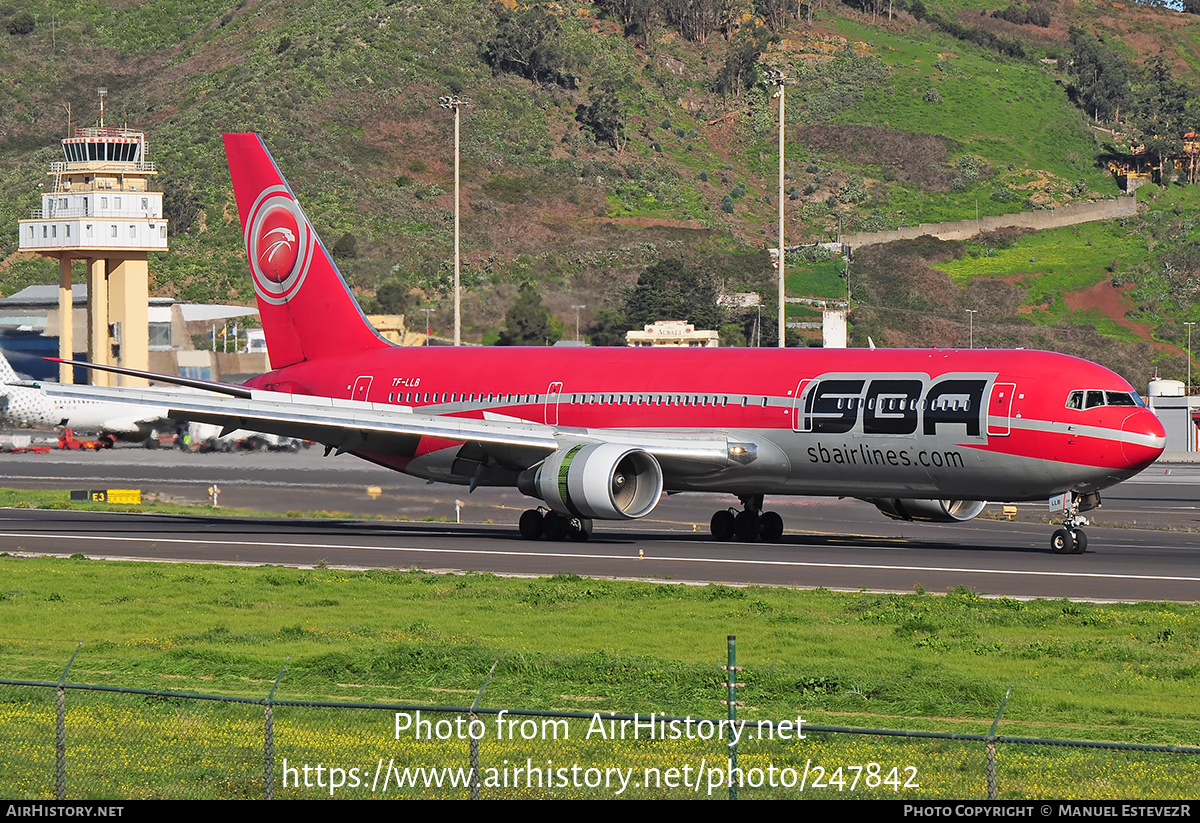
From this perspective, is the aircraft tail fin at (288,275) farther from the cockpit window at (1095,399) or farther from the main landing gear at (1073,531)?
the cockpit window at (1095,399)

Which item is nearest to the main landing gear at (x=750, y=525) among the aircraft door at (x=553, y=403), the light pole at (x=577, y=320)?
the aircraft door at (x=553, y=403)

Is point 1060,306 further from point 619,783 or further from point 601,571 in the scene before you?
point 619,783

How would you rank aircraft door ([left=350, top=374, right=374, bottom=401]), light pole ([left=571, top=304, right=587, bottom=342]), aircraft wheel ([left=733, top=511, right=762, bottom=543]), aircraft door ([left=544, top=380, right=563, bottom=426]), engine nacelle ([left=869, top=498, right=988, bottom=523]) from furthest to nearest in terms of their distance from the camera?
light pole ([left=571, top=304, right=587, bottom=342])
aircraft door ([left=350, top=374, right=374, bottom=401])
aircraft door ([left=544, top=380, right=563, bottom=426])
aircraft wheel ([left=733, top=511, right=762, bottom=543])
engine nacelle ([left=869, top=498, right=988, bottom=523])

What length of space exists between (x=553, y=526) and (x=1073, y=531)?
40.3 feet

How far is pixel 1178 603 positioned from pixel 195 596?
663 inches

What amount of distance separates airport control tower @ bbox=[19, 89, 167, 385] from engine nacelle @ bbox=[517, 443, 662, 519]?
233 feet

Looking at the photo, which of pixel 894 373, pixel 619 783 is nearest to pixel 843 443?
pixel 894 373

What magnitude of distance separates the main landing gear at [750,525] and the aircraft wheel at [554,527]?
3859 mm

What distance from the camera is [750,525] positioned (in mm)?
40812

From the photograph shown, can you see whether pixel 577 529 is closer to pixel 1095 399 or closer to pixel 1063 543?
pixel 1063 543

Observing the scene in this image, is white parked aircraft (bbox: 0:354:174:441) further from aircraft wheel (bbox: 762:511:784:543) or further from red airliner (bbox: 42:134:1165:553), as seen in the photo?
aircraft wheel (bbox: 762:511:784:543)

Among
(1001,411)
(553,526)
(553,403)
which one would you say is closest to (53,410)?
(553,403)

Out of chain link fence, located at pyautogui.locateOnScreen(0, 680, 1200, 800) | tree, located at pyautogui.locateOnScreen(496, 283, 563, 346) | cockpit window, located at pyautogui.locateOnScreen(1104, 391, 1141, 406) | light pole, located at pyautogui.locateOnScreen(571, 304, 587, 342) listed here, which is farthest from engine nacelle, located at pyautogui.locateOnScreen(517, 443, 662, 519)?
light pole, located at pyautogui.locateOnScreen(571, 304, 587, 342)

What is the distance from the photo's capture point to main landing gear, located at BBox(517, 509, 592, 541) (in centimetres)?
3991
